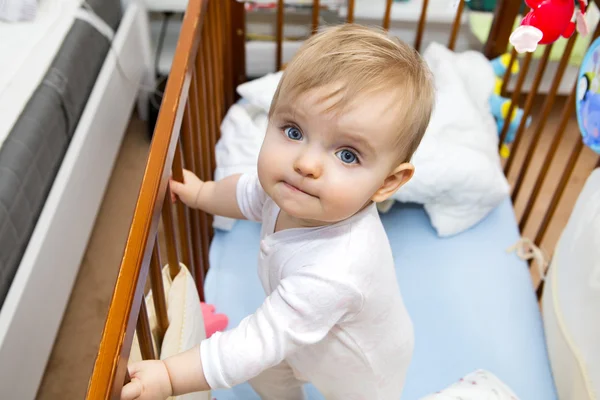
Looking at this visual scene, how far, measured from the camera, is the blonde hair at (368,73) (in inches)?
24.4

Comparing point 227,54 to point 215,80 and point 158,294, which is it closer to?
point 215,80

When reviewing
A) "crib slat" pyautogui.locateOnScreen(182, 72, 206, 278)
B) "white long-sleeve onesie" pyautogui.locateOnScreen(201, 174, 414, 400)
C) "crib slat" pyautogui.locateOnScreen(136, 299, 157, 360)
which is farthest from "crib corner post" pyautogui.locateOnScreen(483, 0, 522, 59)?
"crib slat" pyautogui.locateOnScreen(136, 299, 157, 360)

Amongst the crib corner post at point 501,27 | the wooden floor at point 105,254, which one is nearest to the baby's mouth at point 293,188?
the wooden floor at point 105,254

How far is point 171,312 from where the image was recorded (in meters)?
0.86

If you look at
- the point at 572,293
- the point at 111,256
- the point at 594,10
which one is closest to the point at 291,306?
the point at 572,293

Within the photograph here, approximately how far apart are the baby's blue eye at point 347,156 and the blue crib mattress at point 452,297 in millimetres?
566

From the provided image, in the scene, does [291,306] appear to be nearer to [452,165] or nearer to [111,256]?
[452,165]

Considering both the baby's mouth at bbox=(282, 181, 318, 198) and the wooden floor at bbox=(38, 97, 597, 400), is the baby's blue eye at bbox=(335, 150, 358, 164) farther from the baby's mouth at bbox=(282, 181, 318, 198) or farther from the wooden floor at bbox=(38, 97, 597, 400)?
the wooden floor at bbox=(38, 97, 597, 400)

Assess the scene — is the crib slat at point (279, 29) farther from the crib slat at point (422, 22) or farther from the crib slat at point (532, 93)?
the crib slat at point (532, 93)

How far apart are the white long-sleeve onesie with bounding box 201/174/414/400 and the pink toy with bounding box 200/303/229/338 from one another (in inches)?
8.6

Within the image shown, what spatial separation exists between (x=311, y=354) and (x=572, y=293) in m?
0.52

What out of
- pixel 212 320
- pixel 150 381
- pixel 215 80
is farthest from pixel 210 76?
pixel 150 381

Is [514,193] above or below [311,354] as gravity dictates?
below

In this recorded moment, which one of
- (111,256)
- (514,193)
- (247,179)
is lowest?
(111,256)
